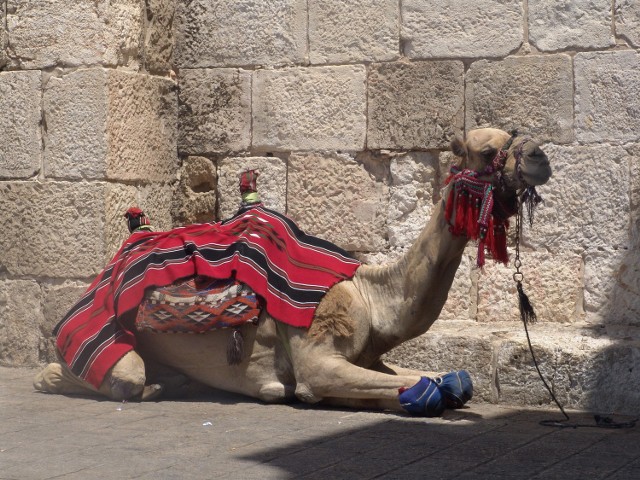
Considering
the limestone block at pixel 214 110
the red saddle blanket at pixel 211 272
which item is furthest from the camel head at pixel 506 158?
the limestone block at pixel 214 110

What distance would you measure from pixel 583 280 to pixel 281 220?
1811 mm

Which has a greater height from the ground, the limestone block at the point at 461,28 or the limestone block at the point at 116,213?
the limestone block at the point at 461,28

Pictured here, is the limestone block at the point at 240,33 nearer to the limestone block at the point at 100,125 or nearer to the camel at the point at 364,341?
the limestone block at the point at 100,125

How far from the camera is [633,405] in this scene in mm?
6199

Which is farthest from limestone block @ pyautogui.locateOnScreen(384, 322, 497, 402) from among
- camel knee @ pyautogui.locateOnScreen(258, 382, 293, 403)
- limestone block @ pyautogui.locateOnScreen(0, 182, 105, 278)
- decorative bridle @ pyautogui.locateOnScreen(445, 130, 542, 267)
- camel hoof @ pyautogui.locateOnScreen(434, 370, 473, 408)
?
limestone block @ pyautogui.locateOnScreen(0, 182, 105, 278)

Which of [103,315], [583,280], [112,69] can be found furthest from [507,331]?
[112,69]

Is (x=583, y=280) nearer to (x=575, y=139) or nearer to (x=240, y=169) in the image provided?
(x=575, y=139)

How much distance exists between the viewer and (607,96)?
6.87 m

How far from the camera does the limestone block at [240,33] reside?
25.4ft

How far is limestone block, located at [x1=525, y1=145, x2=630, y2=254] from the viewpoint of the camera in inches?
269

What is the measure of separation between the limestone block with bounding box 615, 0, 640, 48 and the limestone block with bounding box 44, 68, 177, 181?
9.96 ft

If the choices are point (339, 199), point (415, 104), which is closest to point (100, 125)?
point (339, 199)

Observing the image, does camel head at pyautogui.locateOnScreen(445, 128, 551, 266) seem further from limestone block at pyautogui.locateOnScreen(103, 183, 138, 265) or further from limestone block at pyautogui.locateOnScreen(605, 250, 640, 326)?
limestone block at pyautogui.locateOnScreen(103, 183, 138, 265)

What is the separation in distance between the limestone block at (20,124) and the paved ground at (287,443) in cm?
187
